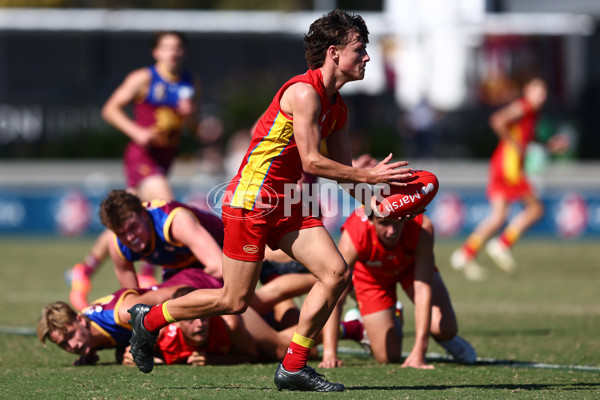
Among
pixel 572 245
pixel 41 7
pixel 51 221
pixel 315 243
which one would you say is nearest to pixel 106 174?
pixel 51 221

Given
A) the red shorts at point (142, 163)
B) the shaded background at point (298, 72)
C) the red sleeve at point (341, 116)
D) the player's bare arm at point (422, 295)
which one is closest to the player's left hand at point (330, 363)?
the player's bare arm at point (422, 295)

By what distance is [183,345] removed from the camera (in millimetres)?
6383

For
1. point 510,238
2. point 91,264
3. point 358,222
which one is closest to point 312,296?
point 358,222

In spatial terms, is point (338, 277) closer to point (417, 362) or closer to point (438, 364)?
point (417, 362)

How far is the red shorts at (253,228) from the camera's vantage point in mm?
5164

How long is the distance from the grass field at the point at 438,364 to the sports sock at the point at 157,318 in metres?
0.33

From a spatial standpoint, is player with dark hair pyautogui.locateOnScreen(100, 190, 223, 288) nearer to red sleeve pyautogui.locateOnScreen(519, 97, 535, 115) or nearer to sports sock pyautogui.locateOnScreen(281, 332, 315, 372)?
sports sock pyautogui.locateOnScreen(281, 332, 315, 372)

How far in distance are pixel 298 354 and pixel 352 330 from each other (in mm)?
1884

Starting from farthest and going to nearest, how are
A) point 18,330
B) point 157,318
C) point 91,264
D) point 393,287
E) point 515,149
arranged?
point 515,149 < point 91,264 < point 18,330 < point 393,287 < point 157,318

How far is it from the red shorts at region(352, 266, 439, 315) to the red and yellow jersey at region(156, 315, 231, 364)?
3.47ft

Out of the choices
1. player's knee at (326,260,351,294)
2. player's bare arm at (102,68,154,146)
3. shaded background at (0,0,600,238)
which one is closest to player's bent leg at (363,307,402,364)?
player's knee at (326,260,351,294)

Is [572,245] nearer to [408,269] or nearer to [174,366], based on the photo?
[408,269]

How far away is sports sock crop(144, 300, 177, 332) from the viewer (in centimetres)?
538

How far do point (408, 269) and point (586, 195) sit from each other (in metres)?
11.2
